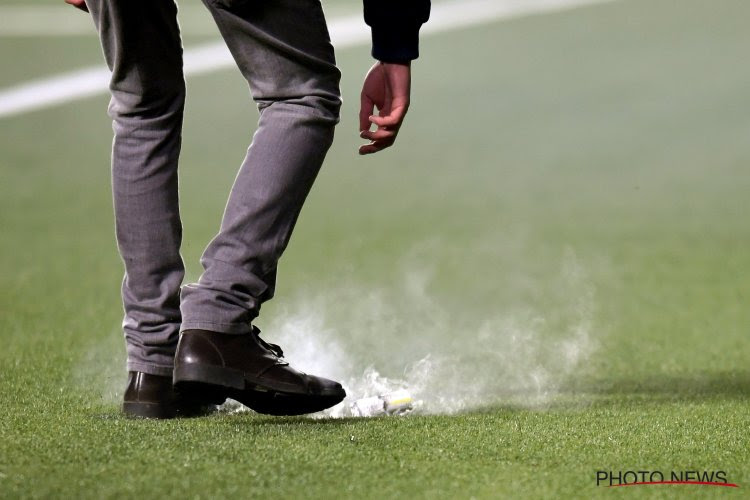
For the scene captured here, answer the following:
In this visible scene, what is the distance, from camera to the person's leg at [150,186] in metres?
1.77

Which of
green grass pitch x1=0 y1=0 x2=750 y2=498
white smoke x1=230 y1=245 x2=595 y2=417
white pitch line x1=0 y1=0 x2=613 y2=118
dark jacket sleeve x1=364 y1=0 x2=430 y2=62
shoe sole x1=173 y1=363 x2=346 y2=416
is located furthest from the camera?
white pitch line x1=0 y1=0 x2=613 y2=118

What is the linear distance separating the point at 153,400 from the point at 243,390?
209 millimetres

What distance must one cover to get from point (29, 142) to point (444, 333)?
11.4 ft

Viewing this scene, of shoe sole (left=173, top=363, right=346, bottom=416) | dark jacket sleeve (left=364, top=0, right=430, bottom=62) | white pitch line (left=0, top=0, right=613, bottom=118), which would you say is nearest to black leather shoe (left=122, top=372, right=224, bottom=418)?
shoe sole (left=173, top=363, right=346, bottom=416)

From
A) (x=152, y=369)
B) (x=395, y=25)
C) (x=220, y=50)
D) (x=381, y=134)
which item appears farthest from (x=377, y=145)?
(x=220, y=50)

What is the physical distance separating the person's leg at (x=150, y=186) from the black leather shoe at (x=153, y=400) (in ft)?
0.05

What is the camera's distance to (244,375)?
5.24 feet

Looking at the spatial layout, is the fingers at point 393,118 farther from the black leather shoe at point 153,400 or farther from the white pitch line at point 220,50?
the white pitch line at point 220,50

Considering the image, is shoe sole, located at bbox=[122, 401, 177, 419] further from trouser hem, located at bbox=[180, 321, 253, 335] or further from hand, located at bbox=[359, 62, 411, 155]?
hand, located at bbox=[359, 62, 411, 155]

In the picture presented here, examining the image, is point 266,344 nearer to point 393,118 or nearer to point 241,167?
point 241,167

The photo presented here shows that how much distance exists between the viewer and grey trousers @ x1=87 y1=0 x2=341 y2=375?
1625mm

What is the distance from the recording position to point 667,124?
604 centimetres

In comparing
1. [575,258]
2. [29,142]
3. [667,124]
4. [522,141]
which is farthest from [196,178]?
[667,124]

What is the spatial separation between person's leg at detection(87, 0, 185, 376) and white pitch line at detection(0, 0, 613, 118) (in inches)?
182
